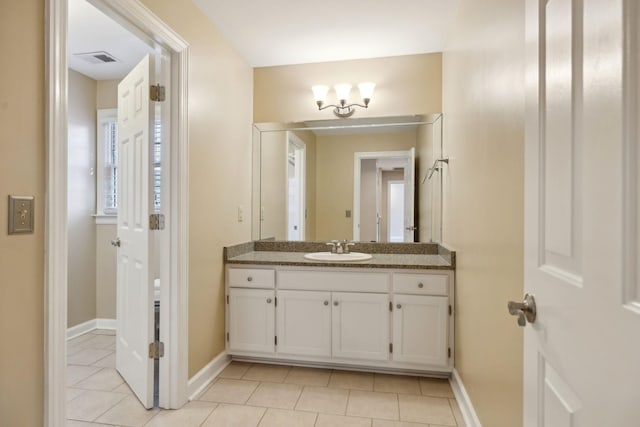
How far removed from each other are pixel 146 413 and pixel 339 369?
123 centimetres

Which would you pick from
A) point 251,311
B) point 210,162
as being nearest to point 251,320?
point 251,311

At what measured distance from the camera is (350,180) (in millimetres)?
3000

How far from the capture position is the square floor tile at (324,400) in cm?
202

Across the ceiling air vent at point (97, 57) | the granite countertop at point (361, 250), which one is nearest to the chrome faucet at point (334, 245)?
the granite countertop at point (361, 250)

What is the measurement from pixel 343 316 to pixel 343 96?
170 centimetres

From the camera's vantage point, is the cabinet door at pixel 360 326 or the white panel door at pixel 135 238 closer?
the white panel door at pixel 135 238

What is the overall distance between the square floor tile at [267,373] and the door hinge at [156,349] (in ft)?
2.16

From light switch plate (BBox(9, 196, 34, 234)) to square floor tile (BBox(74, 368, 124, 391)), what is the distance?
5.32 feet

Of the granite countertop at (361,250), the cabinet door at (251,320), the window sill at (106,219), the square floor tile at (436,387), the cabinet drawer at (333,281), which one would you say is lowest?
the square floor tile at (436,387)

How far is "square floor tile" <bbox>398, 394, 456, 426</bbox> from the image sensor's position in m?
1.92

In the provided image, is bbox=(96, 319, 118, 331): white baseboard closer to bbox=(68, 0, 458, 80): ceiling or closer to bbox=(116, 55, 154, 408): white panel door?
bbox=(116, 55, 154, 408): white panel door

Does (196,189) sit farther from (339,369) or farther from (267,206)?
(339,369)

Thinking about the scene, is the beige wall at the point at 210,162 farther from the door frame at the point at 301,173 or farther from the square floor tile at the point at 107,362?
the square floor tile at the point at 107,362

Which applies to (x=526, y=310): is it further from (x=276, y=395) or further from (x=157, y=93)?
(x=157, y=93)
